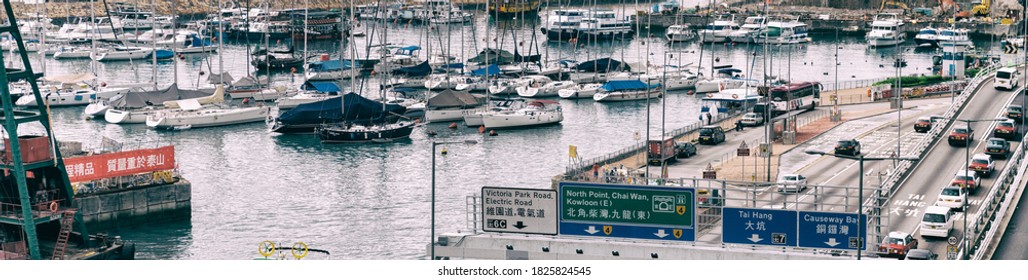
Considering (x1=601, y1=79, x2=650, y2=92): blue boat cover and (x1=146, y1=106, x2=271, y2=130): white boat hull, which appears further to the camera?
(x1=601, y1=79, x2=650, y2=92): blue boat cover

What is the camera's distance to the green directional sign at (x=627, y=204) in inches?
2520

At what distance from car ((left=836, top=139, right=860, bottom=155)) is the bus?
2399 cm

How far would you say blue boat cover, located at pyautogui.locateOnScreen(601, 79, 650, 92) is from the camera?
162 m

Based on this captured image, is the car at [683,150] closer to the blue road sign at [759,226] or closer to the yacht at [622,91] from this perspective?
the yacht at [622,91]

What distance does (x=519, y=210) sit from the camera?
215 ft

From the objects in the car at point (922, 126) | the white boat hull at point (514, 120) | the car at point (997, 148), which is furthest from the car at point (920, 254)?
the white boat hull at point (514, 120)

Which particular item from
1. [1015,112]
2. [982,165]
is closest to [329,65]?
[1015,112]

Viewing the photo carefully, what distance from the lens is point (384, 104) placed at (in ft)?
452

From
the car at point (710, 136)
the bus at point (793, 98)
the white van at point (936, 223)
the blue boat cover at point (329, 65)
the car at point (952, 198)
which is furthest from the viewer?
the blue boat cover at point (329, 65)

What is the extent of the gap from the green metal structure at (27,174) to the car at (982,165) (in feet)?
174

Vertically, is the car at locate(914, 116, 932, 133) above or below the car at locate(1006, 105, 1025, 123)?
below

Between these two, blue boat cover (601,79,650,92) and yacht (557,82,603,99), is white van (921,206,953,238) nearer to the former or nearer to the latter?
blue boat cover (601,79,650,92)

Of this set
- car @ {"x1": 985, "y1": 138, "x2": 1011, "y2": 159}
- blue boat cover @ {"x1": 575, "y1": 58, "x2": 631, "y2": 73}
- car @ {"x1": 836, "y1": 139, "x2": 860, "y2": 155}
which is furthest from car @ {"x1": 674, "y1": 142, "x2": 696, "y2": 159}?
blue boat cover @ {"x1": 575, "y1": 58, "x2": 631, "y2": 73}

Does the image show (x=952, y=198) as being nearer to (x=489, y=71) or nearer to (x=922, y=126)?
(x=922, y=126)
